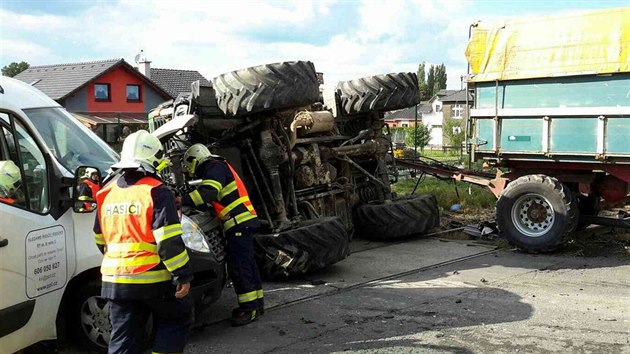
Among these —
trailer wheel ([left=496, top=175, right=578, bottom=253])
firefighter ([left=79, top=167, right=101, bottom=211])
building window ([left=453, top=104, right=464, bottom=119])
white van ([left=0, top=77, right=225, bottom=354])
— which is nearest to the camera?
white van ([left=0, top=77, right=225, bottom=354])

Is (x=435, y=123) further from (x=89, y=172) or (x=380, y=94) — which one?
(x=89, y=172)

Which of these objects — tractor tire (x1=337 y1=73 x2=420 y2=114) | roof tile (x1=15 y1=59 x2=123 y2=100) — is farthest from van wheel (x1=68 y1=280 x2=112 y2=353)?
roof tile (x1=15 y1=59 x2=123 y2=100)

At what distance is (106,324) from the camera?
5.00 metres

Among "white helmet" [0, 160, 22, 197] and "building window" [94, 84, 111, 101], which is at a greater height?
"building window" [94, 84, 111, 101]

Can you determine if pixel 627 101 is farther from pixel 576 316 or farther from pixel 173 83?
pixel 173 83

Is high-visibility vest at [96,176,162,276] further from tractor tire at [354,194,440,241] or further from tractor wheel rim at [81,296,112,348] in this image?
tractor tire at [354,194,440,241]

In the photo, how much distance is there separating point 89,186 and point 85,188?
1.5 inches

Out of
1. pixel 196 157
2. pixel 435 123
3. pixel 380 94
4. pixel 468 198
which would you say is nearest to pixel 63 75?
pixel 468 198

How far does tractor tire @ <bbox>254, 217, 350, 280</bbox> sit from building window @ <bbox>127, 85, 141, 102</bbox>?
35.8 meters

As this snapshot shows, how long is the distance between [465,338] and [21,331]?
129 inches

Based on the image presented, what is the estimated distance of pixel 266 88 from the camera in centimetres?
710

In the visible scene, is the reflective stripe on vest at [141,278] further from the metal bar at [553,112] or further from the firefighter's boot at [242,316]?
the metal bar at [553,112]

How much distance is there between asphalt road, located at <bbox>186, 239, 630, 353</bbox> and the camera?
524 cm

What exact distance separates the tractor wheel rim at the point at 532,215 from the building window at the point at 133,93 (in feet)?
116
